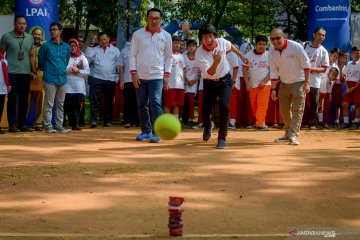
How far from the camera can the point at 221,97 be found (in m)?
11.6

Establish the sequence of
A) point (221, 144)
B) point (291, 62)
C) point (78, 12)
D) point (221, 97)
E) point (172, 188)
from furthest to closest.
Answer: point (78, 12), point (291, 62), point (221, 97), point (221, 144), point (172, 188)

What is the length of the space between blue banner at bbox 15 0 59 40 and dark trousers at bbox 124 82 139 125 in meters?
2.12

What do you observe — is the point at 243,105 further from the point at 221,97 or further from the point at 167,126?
the point at 167,126

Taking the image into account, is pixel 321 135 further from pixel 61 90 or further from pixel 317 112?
pixel 61 90

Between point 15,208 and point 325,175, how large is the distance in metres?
3.90

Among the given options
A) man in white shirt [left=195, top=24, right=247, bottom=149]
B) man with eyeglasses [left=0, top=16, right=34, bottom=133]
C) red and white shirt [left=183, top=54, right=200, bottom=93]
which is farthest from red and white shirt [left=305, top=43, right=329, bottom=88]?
man with eyeglasses [left=0, top=16, right=34, bottom=133]

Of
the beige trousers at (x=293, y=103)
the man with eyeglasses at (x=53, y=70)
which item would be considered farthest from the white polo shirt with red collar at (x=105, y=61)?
the beige trousers at (x=293, y=103)

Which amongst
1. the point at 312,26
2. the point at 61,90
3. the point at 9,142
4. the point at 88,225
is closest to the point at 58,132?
the point at 61,90

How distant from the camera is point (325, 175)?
28.2 ft

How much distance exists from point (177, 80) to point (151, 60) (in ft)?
12.0

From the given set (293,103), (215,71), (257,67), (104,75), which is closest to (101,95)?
(104,75)

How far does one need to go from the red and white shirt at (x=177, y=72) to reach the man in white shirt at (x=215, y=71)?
3.86m

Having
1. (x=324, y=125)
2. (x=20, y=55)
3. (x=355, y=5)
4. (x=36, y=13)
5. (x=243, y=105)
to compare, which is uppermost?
(x=355, y=5)

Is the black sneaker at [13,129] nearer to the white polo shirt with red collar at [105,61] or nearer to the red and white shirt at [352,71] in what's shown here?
the white polo shirt with red collar at [105,61]
